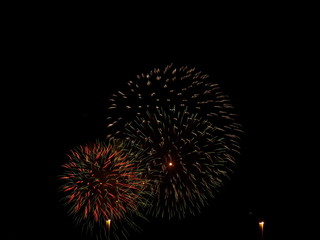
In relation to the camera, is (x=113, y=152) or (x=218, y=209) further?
(x=218, y=209)

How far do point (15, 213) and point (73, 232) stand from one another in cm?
469

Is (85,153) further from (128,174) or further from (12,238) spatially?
(12,238)

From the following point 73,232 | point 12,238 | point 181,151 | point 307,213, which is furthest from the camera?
point 73,232

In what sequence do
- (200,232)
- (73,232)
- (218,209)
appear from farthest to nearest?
(218,209) < (200,232) < (73,232)

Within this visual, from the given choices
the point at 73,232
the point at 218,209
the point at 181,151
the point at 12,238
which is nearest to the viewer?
the point at 181,151

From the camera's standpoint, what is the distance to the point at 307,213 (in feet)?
72.0

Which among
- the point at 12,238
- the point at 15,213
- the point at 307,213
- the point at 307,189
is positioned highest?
the point at 15,213

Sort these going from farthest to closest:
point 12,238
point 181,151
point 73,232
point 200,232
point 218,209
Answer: point 218,209 → point 200,232 → point 73,232 → point 12,238 → point 181,151

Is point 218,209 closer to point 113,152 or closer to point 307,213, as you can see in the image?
point 307,213

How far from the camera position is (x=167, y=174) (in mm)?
12203

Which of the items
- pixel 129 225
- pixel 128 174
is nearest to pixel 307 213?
pixel 129 225

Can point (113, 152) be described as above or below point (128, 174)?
above

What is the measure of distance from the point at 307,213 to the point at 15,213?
2173 cm

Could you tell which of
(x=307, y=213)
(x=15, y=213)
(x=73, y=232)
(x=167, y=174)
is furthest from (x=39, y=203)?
(x=307, y=213)
